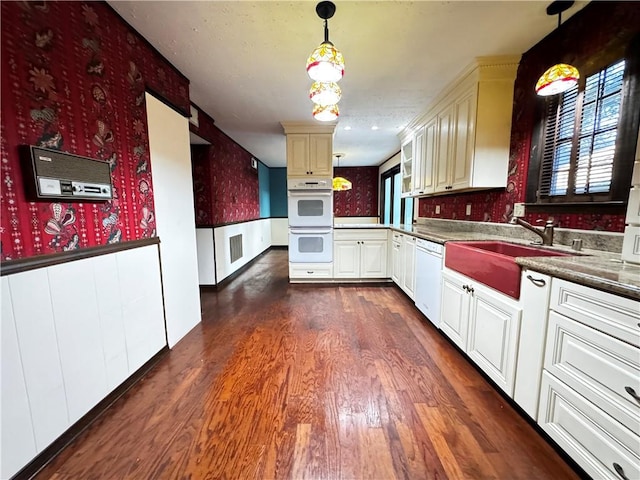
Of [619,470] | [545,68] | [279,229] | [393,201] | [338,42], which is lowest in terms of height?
[619,470]

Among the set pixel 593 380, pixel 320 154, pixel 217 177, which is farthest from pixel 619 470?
pixel 217 177

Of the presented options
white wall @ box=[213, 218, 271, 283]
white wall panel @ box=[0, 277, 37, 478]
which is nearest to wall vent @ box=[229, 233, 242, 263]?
white wall @ box=[213, 218, 271, 283]

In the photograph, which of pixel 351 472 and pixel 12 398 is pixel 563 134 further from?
pixel 12 398

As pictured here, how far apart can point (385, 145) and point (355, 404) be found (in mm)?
4483

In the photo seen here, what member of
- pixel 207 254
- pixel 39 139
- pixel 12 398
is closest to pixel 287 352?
pixel 12 398

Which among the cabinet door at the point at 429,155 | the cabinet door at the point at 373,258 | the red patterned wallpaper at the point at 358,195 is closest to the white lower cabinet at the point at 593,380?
the cabinet door at the point at 429,155

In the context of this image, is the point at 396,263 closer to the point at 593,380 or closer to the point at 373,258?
the point at 373,258

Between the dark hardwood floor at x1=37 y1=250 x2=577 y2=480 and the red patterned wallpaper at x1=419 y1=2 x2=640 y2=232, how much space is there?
127cm

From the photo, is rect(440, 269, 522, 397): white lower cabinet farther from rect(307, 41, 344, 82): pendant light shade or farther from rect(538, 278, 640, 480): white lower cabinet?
rect(307, 41, 344, 82): pendant light shade

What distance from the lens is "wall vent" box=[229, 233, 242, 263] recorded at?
4.28 meters

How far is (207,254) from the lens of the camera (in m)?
3.64

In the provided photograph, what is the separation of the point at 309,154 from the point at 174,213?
6.95 feet

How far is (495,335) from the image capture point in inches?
61.4

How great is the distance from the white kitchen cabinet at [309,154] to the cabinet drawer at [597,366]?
309 cm
